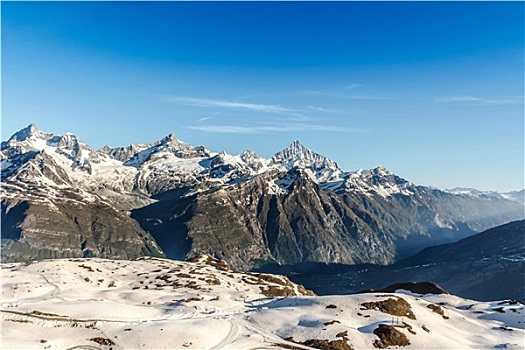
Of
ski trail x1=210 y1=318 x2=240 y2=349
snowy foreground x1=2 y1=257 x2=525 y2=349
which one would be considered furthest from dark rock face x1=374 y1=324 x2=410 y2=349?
ski trail x1=210 y1=318 x2=240 y2=349

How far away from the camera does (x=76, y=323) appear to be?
242 feet

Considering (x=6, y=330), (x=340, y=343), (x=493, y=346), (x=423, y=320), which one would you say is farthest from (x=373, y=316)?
(x=6, y=330)

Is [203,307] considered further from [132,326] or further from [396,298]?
[396,298]

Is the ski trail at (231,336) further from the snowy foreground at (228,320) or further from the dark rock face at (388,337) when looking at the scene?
the dark rock face at (388,337)

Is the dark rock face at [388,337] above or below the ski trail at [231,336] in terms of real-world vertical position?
below

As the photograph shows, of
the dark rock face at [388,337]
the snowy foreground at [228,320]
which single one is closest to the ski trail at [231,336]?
the snowy foreground at [228,320]

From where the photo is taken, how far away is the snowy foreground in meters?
68.7

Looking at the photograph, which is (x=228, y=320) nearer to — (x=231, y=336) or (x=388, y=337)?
(x=231, y=336)

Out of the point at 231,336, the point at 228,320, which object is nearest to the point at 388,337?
the point at 231,336

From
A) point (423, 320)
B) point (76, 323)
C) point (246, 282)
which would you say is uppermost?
point (76, 323)

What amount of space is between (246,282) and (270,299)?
61.1 m

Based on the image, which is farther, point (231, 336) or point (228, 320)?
point (228, 320)

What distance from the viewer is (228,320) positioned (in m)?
84.4

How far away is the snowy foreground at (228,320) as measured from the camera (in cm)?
6873
